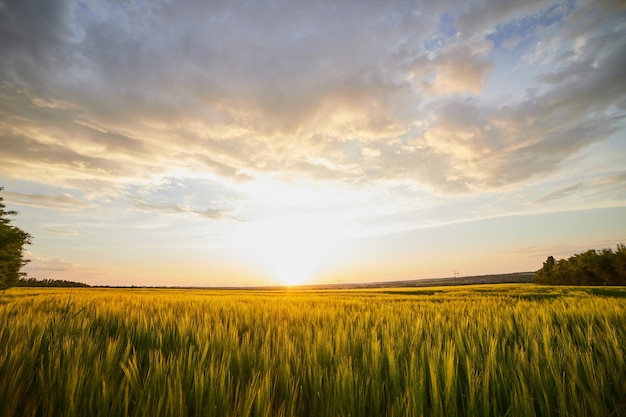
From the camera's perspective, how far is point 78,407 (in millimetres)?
1210

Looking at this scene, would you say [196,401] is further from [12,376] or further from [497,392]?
[497,392]

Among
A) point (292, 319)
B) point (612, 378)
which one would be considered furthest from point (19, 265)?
point (612, 378)

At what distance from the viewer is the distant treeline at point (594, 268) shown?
178 feet

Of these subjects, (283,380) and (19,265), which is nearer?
(283,380)

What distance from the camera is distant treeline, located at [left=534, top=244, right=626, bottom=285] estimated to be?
5425 cm

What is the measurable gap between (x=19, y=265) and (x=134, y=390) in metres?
37.3

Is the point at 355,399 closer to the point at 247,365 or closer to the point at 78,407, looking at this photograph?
the point at 247,365

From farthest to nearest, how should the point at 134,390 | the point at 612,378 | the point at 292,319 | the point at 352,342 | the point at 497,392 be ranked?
the point at 292,319 < the point at 352,342 < the point at 612,378 < the point at 497,392 < the point at 134,390

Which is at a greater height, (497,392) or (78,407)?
(78,407)

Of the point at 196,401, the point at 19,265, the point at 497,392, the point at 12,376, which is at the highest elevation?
the point at 19,265

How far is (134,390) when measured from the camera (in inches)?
55.0

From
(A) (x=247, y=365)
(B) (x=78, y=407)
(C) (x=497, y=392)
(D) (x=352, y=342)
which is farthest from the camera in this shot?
(D) (x=352, y=342)

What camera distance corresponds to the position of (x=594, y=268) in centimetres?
5925

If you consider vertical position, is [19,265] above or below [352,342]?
above
